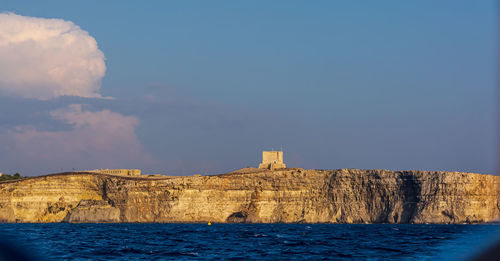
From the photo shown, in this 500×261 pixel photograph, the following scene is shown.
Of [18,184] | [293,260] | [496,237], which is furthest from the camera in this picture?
[18,184]

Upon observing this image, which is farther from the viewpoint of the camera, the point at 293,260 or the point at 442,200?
the point at 442,200

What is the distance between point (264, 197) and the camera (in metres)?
181

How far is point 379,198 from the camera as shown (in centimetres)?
18325

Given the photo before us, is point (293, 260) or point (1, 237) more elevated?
point (1, 237)

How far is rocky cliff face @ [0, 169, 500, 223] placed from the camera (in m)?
176

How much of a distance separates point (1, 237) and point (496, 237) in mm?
1757

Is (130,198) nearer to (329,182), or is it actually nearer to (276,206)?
(276,206)

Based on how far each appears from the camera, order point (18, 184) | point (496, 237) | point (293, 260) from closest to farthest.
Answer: point (496, 237) → point (293, 260) → point (18, 184)

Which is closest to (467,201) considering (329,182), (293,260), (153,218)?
(329,182)

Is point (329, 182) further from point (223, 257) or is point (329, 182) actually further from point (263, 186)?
point (223, 257)

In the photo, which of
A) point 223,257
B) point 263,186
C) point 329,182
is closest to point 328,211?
point 329,182

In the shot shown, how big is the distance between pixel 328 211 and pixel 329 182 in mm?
8363

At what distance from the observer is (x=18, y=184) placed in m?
176

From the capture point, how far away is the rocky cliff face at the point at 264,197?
578 feet
